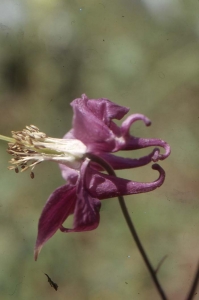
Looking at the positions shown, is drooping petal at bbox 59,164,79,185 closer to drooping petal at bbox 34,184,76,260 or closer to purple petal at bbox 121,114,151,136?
drooping petal at bbox 34,184,76,260

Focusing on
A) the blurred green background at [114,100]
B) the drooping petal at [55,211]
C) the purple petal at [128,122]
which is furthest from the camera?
the blurred green background at [114,100]

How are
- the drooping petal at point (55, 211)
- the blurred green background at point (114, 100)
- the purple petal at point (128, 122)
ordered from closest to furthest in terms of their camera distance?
1. the purple petal at point (128, 122)
2. the drooping petal at point (55, 211)
3. the blurred green background at point (114, 100)

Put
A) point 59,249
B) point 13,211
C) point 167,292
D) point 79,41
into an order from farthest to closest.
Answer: point 79,41 → point 13,211 → point 59,249 → point 167,292

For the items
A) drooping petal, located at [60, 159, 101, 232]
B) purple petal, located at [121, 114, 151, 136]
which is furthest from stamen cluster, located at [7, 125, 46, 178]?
purple petal, located at [121, 114, 151, 136]

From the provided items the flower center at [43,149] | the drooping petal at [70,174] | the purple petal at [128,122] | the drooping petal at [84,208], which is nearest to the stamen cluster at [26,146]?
the flower center at [43,149]

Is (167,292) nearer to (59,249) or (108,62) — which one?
(59,249)

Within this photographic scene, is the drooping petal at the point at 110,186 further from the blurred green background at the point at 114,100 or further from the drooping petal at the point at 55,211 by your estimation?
the blurred green background at the point at 114,100

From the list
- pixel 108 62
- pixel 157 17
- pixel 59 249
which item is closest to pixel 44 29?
pixel 108 62
